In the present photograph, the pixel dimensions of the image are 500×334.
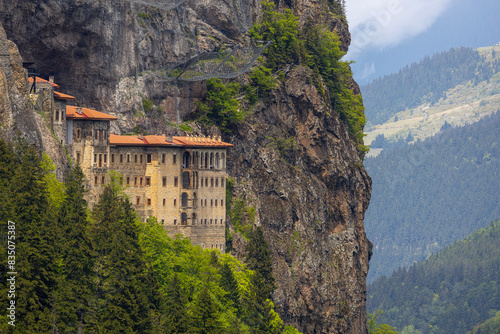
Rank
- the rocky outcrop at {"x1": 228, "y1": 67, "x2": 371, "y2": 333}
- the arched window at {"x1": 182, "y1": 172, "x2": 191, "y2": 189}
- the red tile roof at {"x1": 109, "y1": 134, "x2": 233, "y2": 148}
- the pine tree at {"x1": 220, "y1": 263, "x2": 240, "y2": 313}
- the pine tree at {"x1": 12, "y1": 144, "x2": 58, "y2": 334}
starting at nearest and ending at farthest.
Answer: the pine tree at {"x1": 12, "y1": 144, "x2": 58, "y2": 334}
the red tile roof at {"x1": 109, "y1": 134, "x2": 233, "y2": 148}
the pine tree at {"x1": 220, "y1": 263, "x2": 240, "y2": 313}
the arched window at {"x1": 182, "y1": 172, "x2": 191, "y2": 189}
the rocky outcrop at {"x1": 228, "y1": 67, "x2": 371, "y2": 333}

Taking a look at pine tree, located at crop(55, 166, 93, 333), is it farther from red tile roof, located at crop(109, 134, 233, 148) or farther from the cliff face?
the cliff face

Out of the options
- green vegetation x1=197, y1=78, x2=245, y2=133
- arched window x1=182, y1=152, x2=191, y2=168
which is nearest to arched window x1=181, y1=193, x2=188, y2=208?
arched window x1=182, y1=152, x2=191, y2=168

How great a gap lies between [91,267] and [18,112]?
16559 mm

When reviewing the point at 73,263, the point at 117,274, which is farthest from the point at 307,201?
the point at 73,263

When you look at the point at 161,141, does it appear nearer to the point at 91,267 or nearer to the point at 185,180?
the point at 185,180

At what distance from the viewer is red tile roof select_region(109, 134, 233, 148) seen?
4262 inches

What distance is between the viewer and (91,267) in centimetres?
8831

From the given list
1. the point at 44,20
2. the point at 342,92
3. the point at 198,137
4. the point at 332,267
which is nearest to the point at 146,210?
the point at 198,137

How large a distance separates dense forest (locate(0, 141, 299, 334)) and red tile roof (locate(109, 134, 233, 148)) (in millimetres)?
4786

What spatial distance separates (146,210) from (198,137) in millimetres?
13620

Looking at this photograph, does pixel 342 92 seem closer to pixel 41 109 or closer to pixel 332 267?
pixel 332 267

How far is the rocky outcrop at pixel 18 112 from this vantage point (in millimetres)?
90812

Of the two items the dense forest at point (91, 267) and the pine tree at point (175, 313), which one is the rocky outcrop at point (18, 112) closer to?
the dense forest at point (91, 267)

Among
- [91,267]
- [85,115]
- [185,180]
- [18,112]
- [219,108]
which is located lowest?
[91,267]
